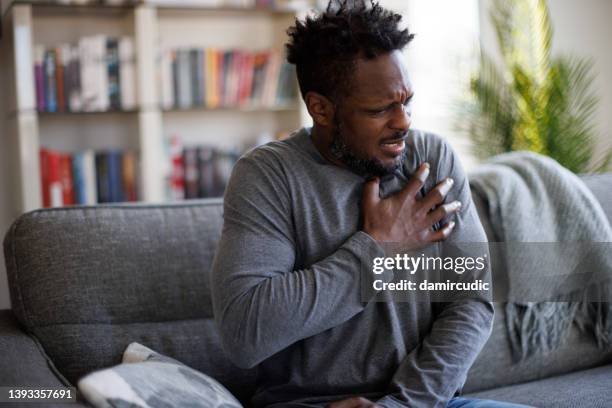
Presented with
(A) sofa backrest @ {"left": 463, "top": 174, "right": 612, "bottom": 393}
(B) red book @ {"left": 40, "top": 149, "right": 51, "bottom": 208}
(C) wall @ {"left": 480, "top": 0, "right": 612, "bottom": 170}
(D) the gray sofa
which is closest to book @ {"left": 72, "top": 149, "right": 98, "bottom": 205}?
(B) red book @ {"left": 40, "top": 149, "right": 51, "bottom": 208}

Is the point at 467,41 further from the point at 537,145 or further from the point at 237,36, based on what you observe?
the point at 237,36

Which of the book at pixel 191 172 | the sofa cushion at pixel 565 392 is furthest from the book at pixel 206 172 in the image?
the sofa cushion at pixel 565 392

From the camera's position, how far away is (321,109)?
153 centimetres

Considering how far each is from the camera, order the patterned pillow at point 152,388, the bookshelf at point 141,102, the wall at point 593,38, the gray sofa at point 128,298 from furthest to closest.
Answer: the wall at point 593,38
the bookshelf at point 141,102
the gray sofa at point 128,298
the patterned pillow at point 152,388

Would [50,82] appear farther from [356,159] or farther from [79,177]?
[356,159]

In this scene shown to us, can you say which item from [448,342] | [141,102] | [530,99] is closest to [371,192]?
[448,342]

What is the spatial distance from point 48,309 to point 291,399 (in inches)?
21.7

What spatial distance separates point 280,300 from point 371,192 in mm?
281

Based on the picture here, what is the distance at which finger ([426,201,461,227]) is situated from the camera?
1.46m

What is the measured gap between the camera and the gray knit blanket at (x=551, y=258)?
1.92 metres

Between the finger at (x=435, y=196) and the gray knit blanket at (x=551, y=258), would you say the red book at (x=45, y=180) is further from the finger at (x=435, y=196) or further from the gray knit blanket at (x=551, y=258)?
the finger at (x=435, y=196)

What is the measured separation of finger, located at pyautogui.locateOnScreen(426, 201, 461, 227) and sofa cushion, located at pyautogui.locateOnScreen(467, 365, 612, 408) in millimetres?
479

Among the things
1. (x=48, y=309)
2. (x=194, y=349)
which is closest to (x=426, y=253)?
(x=194, y=349)

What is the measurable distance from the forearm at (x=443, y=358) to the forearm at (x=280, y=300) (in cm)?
15
